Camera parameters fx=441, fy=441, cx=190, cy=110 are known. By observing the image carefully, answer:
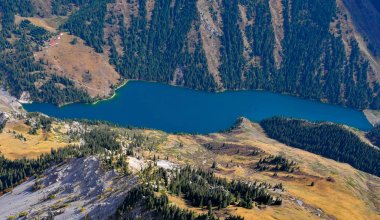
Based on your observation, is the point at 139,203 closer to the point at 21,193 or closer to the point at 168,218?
the point at 168,218

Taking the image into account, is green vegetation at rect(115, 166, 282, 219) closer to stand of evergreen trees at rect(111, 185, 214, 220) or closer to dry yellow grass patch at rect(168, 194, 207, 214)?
stand of evergreen trees at rect(111, 185, 214, 220)

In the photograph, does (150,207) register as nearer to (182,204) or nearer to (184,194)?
(182,204)

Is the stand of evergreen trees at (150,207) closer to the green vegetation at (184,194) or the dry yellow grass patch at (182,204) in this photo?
the green vegetation at (184,194)

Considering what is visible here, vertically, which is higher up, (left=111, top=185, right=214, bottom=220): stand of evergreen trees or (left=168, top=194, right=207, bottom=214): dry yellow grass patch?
(left=111, top=185, right=214, bottom=220): stand of evergreen trees

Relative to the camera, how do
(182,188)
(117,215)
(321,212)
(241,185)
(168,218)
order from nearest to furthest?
(168,218)
(117,215)
(182,188)
(241,185)
(321,212)

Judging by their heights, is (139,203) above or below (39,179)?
above

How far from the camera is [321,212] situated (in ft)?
557

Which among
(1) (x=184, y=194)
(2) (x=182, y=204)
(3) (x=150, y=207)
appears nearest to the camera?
(3) (x=150, y=207)

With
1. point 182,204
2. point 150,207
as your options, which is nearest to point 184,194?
point 182,204

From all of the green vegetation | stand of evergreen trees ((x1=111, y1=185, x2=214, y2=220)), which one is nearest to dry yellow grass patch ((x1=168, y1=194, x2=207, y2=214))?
the green vegetation

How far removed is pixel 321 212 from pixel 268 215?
152 ft

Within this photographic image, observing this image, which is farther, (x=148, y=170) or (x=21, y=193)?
(x=21, y=193)

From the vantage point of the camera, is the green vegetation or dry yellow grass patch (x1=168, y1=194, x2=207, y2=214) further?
dry yellow grass patch (x1=168, y1=194, x2=207, y2=214)

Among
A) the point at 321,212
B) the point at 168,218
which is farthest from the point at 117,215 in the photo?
the point at 321,212
